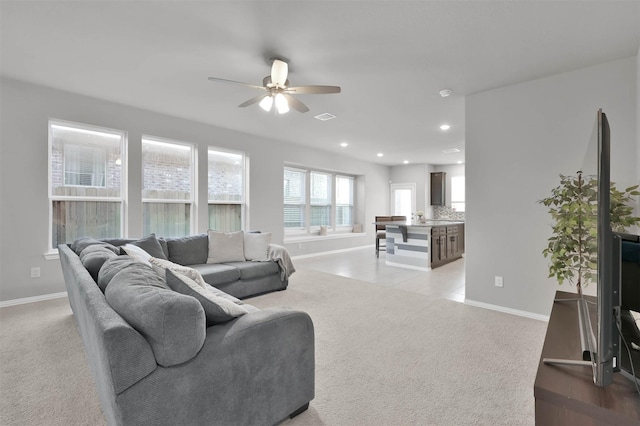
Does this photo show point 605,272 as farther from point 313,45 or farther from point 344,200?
point 344,200

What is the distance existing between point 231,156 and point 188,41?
3.41m

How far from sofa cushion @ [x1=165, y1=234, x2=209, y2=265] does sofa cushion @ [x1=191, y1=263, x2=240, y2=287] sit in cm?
21

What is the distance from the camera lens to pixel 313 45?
2.73 metres

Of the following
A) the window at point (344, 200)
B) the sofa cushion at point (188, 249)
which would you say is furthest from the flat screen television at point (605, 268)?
the window at point (344, 200)

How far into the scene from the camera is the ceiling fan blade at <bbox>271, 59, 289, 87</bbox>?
282cm

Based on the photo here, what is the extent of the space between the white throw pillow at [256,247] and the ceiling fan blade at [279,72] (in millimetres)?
2322

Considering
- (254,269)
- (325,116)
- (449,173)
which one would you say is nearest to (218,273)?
(254,269)

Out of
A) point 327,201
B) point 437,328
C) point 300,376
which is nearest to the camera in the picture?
point 300,376

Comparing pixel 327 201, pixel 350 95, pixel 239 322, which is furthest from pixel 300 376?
pixel 327 201

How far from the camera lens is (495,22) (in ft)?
7.76

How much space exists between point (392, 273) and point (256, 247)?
2.67 metres

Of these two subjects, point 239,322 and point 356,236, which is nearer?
point 239,322

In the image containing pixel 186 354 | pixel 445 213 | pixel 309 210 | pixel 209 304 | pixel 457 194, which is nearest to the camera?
pixel 186 354

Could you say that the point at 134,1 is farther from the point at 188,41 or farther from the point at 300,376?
the point at 300,376
